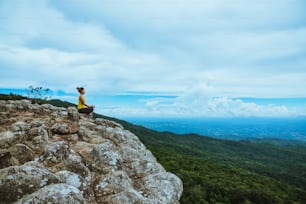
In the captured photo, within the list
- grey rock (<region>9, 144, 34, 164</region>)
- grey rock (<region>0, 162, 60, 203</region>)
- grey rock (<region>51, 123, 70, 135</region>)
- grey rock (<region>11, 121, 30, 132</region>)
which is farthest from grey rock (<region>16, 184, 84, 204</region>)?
grey rock (<region>51, 123, 70, 135</region>)

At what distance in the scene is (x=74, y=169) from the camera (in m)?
8.91

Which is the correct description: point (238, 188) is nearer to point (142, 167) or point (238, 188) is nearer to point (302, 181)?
point (142, 167)

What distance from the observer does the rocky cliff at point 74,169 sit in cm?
670

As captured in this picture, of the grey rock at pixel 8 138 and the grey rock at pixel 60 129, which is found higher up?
the grey rock at pixel 60 129

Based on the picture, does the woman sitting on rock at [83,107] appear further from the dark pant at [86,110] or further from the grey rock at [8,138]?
the grey rock at [8,138]

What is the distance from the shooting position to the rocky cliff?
6.70 m

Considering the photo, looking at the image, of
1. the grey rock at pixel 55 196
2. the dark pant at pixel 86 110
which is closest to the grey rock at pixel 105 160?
the grey rock at pixel 55 196

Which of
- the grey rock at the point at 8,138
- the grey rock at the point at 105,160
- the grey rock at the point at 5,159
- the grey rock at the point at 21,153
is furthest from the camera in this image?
the grey rock at the point at 8,138

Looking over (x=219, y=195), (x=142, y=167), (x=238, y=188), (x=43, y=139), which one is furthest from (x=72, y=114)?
(x=238, y=188)

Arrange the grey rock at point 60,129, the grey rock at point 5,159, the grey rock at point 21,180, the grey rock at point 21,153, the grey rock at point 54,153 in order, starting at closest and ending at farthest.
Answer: the grey rock at point 21,180 → the grey rock at point 5,159 → the grey rock at point 21,153 → the grey rock at point 54,153 → the grey rock at point 60,129

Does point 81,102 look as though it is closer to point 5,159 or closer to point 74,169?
point 74,169

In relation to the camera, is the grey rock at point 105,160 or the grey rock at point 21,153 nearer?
the grey rock at point 21,153

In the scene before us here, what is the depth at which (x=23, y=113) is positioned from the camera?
1650 centimetres

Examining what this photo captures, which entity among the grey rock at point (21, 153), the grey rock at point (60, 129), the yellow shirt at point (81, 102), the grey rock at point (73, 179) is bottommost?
the grey rock at point (73, 179)
